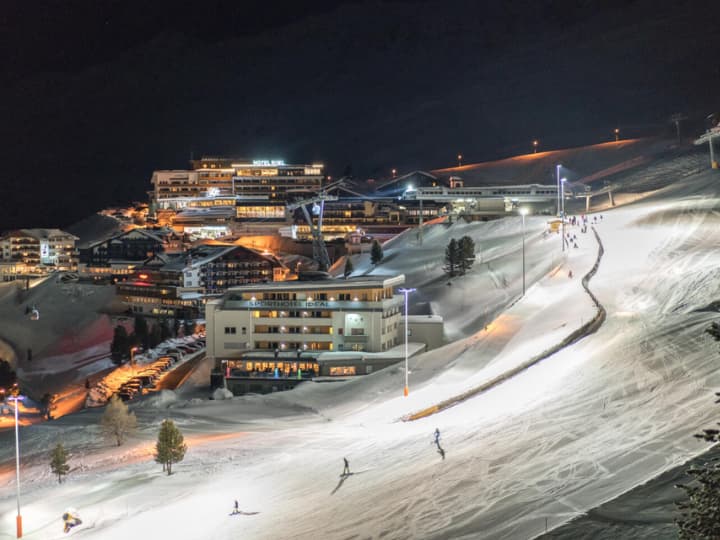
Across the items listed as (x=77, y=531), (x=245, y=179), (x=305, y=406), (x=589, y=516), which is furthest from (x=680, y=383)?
(x=245, y=179)

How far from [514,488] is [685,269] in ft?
69.8

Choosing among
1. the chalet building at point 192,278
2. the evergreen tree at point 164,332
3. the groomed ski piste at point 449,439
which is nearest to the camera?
the groomed ski piste at point 449,439

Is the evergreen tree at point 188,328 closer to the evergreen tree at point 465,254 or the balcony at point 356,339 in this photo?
the balcony at point 356,339

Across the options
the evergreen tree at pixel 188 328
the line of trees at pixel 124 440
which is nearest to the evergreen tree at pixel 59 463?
the line of trees at pixel 124 440

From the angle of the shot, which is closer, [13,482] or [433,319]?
[13,482]

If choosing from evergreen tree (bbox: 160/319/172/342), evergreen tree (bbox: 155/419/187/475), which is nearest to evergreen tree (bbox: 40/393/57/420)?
evergreen tree (bbox: 160/319/172/342)

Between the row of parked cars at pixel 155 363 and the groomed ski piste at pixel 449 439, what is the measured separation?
5967 mm

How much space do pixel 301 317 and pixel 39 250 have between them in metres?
60.3

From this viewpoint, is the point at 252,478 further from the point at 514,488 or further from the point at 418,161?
the point at 418,161

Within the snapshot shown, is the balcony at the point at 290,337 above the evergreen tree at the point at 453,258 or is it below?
below

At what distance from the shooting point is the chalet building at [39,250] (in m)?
87.8

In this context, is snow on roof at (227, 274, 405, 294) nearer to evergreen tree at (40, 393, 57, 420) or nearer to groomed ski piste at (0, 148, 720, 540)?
groomed ski piste at (0, 148, 720, 540)

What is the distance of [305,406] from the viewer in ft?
90.3

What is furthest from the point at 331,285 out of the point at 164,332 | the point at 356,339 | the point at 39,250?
the point at 39,250
